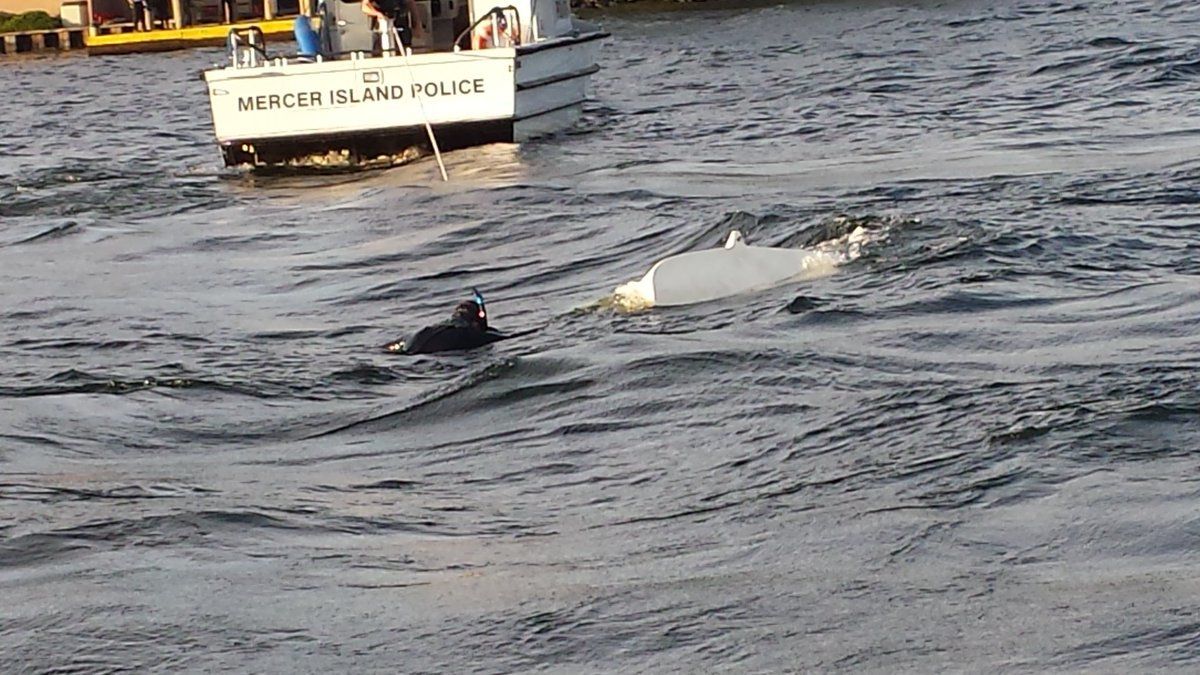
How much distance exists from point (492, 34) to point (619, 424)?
1289 cm

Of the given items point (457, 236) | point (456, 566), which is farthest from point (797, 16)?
point (456, 566)

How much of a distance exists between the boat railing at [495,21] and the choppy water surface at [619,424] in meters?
1.63

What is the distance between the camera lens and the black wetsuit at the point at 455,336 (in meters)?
11.3

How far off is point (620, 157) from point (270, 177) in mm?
3607

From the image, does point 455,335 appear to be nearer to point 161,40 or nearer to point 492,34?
point 492,34

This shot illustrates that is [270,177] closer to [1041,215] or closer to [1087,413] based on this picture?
[1041,215]

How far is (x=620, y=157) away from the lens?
69.8 feet

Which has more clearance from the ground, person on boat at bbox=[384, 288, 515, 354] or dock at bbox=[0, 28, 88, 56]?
person on boat at bbox=[384, 288, 515, 354]

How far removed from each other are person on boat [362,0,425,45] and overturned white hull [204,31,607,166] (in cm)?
43

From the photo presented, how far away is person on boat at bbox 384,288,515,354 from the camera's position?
11289 millimetres

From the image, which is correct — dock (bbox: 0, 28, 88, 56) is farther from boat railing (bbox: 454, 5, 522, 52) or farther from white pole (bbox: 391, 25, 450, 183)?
white pole (bbox: 391, 25, 450, 183)

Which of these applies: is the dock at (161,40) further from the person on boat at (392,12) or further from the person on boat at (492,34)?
the person on boat at (492,34)

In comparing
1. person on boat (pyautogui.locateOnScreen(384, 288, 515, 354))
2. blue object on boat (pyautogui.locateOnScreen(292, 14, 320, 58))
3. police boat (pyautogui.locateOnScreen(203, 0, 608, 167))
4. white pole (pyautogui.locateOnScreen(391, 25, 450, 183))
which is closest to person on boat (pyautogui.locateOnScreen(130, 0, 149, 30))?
police boat (pyautogui.locateOnScreen(203, 0, 608, 167))

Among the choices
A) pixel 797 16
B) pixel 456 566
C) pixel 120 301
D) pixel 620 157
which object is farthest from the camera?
pixel 797 16
